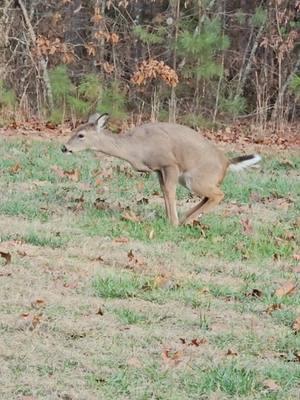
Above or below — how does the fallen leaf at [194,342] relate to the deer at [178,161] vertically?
above

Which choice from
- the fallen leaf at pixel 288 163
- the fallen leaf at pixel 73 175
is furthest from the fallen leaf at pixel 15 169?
the fallen leaf at pixel 288 163

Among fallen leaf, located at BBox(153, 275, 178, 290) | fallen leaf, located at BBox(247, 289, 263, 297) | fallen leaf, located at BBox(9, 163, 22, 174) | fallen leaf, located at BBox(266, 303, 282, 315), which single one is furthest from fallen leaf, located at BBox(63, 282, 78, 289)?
fallen leaf, located at BBox(9, 163, 22, 174)

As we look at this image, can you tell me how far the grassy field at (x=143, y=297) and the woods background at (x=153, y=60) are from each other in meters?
8.68

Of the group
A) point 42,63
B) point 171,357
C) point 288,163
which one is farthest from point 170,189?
point 42,63

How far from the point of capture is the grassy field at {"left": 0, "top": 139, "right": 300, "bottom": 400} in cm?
541

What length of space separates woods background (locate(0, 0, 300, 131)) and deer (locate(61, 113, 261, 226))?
9160 mm

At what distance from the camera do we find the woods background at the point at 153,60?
64.9 feet

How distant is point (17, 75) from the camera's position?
67.2 feet

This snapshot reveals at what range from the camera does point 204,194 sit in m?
9.92

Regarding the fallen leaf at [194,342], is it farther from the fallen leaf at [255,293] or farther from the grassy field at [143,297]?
the fallen leaf at [255,293]

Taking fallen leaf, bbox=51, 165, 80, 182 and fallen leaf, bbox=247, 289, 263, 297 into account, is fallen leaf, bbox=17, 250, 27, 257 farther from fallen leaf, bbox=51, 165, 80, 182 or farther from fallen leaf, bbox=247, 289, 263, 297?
fallen leaf, bbox=51, 165, 80, 182

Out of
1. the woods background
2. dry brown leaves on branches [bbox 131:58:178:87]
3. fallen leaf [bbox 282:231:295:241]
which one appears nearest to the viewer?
fallen leaf [bbox 282:231:295:241]

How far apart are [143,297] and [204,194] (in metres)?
3.15

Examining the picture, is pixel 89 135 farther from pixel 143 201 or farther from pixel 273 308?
pixel 273 308
